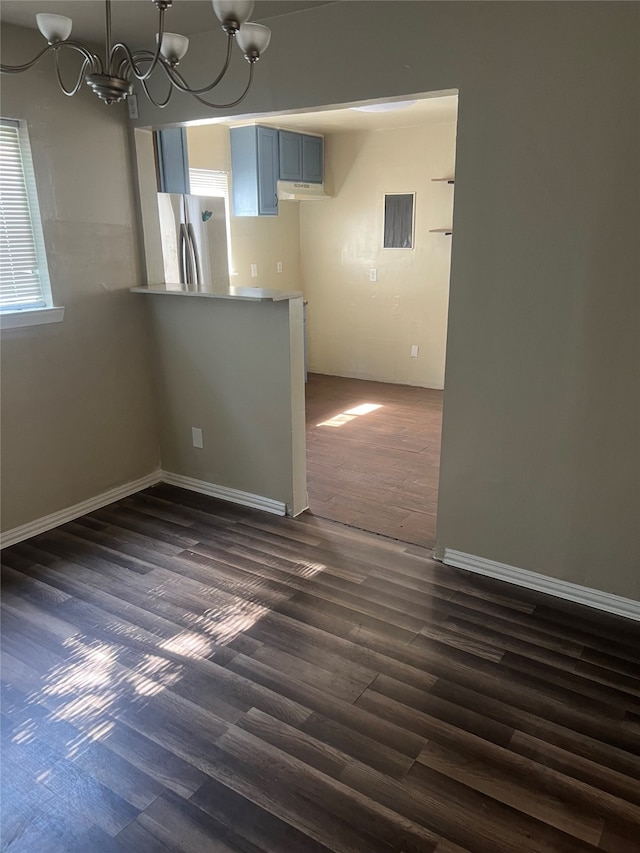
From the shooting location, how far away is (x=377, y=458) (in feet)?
14.2

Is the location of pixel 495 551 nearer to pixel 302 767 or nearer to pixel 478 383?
pixel 478 383

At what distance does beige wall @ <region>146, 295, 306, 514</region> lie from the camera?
3279 millimetres

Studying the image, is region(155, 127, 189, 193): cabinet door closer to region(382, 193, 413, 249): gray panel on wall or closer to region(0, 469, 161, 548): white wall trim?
region(0, 469, 161, 548): white wall trim

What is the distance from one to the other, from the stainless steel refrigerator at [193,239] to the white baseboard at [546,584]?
2190mm

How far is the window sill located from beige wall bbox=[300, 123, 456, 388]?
363 centimetres

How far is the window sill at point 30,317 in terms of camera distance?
2.98m

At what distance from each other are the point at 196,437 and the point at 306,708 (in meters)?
2.08

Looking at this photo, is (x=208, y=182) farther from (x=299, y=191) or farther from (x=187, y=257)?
(x=187, y=257)

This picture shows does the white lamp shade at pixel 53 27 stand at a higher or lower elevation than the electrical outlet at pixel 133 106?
lower

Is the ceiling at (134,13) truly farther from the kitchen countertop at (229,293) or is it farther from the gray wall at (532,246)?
the kitchen countertop at (229,293)

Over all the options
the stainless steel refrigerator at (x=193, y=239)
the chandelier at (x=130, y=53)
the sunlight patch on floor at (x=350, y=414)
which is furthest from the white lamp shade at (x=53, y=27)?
the sunlight patch on floor at (x=350, y=414)

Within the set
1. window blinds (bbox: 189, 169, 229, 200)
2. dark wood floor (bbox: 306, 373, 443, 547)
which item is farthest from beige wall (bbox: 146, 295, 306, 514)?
window blinds (bbox: 189, 169, 229, 200)

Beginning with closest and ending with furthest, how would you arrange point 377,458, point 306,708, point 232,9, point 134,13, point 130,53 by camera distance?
1. point 232,9
2. point 130,53
3. point 306,708
4. point 134,13
5. point 377,458

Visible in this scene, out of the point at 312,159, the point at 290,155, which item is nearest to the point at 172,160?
the point at 290,155
